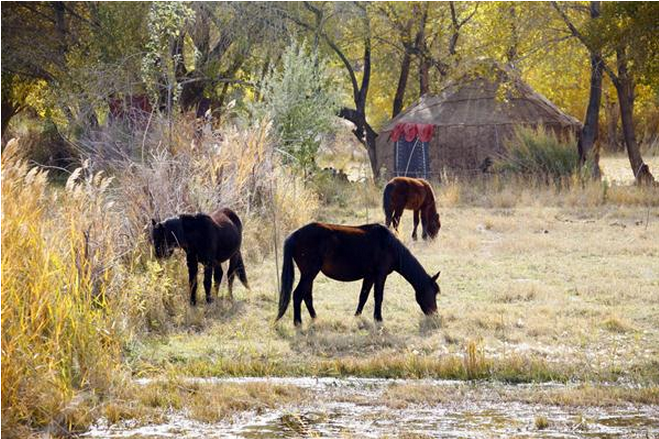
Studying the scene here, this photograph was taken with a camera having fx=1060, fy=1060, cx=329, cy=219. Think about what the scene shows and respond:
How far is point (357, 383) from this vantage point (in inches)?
348

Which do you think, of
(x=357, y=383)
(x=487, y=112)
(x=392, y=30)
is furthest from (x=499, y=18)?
(x=357, y=383)

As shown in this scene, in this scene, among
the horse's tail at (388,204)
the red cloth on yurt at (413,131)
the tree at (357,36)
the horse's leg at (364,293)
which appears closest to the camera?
the horse's leg at (364,293)

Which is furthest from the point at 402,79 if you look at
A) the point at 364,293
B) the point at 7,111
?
the point at 364,293

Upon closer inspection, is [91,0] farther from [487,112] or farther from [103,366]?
[103,366]

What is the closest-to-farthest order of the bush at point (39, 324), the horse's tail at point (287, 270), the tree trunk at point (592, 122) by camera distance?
1. the bush at point (39, 324)
2. the horse's tail at point (287, 270)
3. the tree trunk at point (592, 122)

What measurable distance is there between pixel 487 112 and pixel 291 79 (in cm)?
935

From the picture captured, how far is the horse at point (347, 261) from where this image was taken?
10.8 m

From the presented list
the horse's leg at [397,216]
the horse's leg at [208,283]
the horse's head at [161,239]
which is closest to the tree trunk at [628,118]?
the horse's leg at [397,216]

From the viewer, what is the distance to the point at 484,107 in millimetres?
29031

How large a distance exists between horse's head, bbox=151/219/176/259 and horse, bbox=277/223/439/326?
1395 millimetres

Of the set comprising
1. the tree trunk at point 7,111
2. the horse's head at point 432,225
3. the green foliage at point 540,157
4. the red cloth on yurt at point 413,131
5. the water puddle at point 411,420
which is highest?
the tree trunk at point 7,111

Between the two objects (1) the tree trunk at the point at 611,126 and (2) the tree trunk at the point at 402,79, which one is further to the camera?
(1) the tree trunk at the point at 611,126

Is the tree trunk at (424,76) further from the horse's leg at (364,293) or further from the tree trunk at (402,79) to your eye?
the horse's leg at (364,293)

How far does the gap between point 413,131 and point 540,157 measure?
→ 4.90 metres
